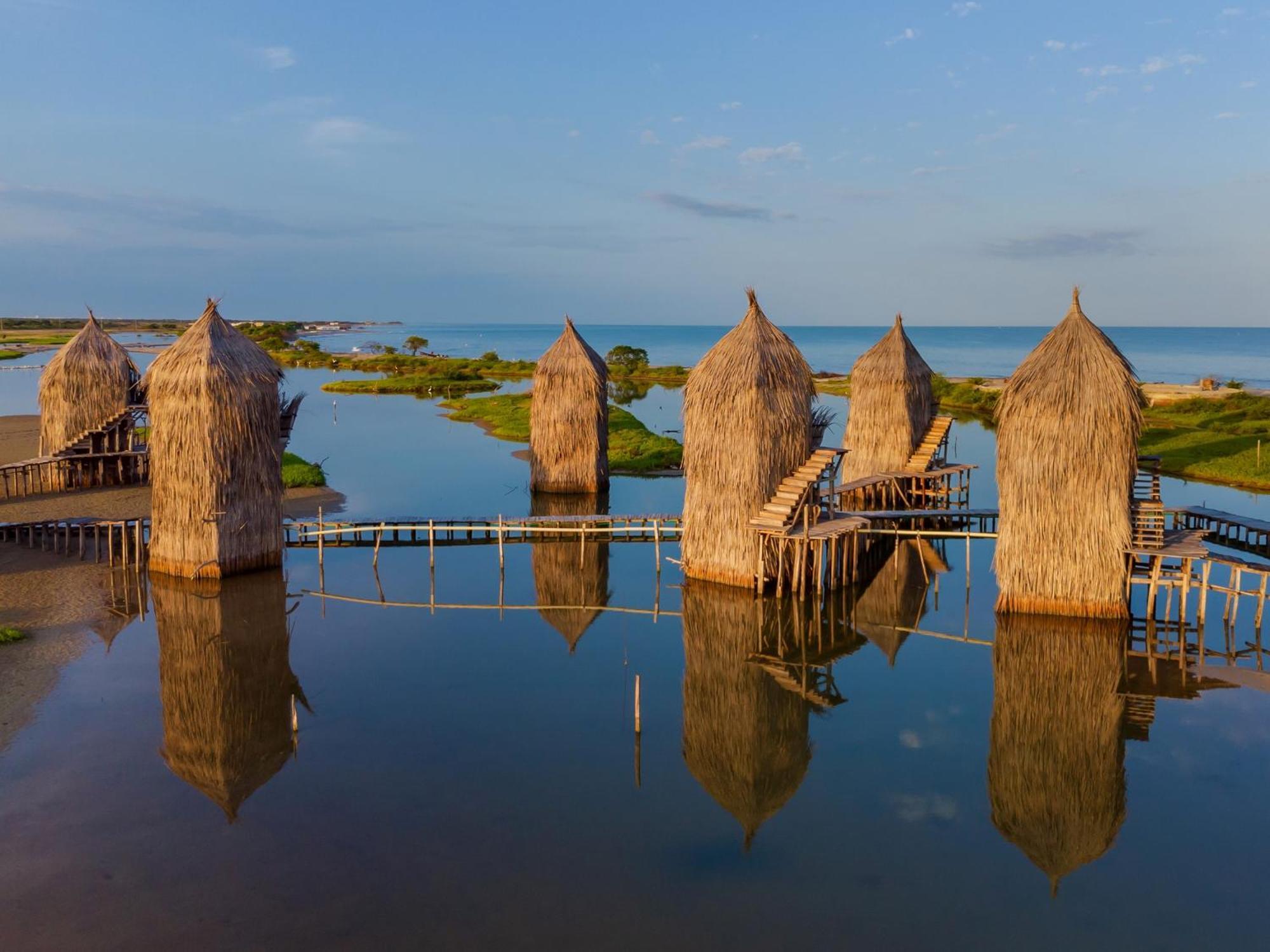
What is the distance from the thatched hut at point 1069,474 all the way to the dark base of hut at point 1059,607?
0.9 inches

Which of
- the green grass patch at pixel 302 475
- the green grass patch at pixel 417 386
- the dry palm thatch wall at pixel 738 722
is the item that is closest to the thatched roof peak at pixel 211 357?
the green grass patch at pixel 302 475

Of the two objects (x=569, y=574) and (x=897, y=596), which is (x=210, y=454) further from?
(x=897, y=596)

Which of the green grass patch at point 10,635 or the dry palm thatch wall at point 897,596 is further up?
the green grass patch at point 10,635

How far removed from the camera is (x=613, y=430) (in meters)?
46.1

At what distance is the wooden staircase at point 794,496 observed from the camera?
2184 centimetres

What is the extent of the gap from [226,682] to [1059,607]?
15981mm

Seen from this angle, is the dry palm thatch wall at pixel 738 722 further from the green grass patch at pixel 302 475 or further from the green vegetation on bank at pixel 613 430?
the green grass patch at pixel 302 475

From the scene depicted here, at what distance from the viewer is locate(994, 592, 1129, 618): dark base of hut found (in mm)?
19734

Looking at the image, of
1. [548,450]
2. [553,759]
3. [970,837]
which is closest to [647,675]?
[553,759]

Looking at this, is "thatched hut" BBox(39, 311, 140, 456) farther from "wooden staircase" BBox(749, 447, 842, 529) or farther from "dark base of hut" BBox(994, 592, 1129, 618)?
"dark base of hut" BBox(994, 592, 1129, 618)

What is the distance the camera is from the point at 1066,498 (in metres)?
19.4

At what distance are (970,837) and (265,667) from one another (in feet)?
40.8

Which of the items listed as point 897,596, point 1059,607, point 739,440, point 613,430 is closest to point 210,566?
point 739,440

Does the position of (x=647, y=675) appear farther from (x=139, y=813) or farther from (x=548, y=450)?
(x=548, y=450)
